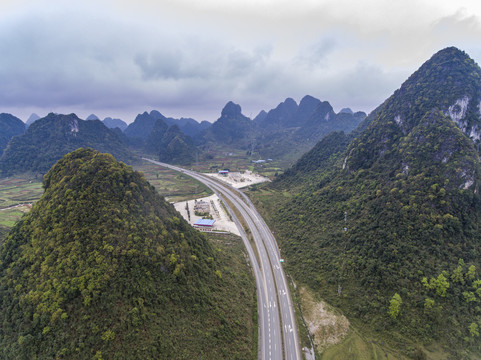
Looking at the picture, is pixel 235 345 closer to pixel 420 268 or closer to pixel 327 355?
pixel 327 355

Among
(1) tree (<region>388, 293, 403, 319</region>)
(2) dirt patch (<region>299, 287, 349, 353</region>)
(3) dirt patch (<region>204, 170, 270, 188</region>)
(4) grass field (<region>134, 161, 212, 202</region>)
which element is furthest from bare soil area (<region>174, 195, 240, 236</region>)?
(1) tree (<region>388, 293, 403, 319</region>)

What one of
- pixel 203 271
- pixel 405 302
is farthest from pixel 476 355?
pixel 203 271

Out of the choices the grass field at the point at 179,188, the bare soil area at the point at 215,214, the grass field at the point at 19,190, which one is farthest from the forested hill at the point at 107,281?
the grass field at the point at 19,190

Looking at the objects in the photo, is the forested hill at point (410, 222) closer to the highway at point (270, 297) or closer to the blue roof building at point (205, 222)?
the highway at point (270, 297)

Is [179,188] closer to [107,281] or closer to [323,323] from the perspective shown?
[107,281]

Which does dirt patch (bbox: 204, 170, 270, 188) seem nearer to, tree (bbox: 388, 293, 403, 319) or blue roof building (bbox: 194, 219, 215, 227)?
blue roof building (bbox: 194, 219, 215, 227)

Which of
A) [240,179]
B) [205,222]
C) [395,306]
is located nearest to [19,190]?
[205,222]
